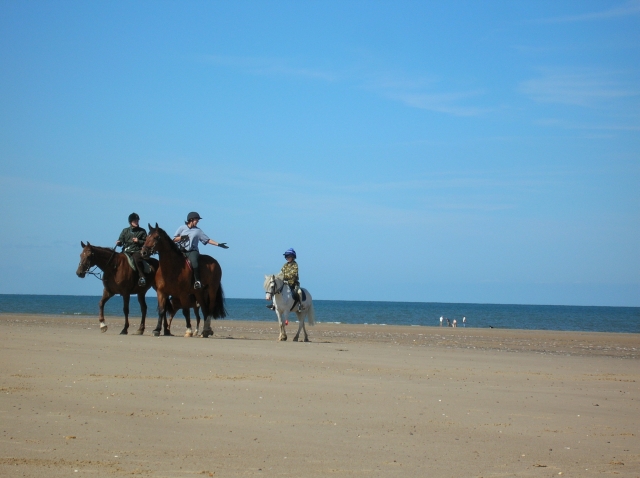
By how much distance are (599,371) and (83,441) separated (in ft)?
31.4

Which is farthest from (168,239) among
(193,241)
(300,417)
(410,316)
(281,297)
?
(410,316)

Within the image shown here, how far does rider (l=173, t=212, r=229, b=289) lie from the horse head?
6.23ft

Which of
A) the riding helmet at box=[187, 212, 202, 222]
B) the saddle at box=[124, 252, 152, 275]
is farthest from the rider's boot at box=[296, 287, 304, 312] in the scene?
the saddle at box=[124, 252, 152, 275]

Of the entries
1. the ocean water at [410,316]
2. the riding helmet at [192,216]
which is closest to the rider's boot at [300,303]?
the riding helmet at [192,216]

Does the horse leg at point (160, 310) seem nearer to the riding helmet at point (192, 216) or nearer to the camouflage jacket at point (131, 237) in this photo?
the camouflage jacket at point (131, 237)

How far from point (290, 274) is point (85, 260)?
4.66 meters

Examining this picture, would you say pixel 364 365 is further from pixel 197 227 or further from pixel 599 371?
pixel 197 227

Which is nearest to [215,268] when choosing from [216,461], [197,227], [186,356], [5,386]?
[197,227]

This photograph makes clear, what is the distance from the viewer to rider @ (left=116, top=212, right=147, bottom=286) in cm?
1828

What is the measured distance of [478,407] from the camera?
8.61 m

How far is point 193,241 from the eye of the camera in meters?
18.4

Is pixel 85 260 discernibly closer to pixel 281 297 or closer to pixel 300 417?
pixel 281 297

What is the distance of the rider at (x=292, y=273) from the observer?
1869cm

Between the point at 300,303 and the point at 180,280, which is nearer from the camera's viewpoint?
the point at 180,280
